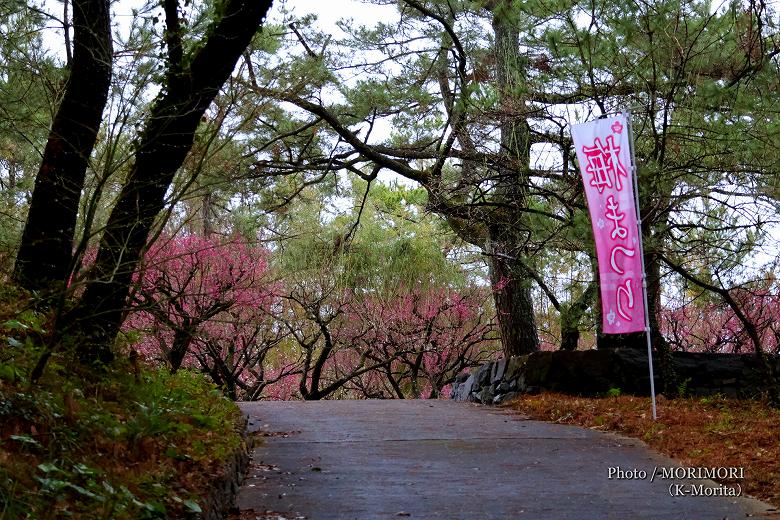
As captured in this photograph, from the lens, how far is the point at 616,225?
24.1 ft

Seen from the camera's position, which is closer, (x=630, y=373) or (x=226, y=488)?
(x=226, y=488)

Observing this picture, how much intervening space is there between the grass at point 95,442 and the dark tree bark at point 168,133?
0.94ft

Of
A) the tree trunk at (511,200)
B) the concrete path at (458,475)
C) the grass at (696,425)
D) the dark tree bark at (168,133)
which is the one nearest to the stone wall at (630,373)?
the grass at (696,425)

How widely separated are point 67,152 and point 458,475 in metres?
3.12

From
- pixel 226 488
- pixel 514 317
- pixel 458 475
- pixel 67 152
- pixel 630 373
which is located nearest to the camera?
pixel 226 488

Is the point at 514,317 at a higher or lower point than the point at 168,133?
lower

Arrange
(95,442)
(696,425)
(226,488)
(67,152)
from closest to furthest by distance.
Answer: (95,442) < (226,488) < (67,152) < (696,425)

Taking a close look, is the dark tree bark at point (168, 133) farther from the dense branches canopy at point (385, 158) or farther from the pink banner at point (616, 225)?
the pink banner at point (616, 225)

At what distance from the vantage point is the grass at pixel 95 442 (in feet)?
9.13

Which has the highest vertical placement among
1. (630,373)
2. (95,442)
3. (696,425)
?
(630,373)

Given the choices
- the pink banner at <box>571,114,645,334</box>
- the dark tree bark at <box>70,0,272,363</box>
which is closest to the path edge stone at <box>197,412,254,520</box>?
the dark tree bark at <box>70,0,272,363</box>

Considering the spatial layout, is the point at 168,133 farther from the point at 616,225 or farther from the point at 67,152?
the point at 616,225

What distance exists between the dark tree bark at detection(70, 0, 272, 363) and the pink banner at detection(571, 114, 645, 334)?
3.76 metres

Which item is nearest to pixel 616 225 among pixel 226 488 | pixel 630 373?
pixel 630 373
